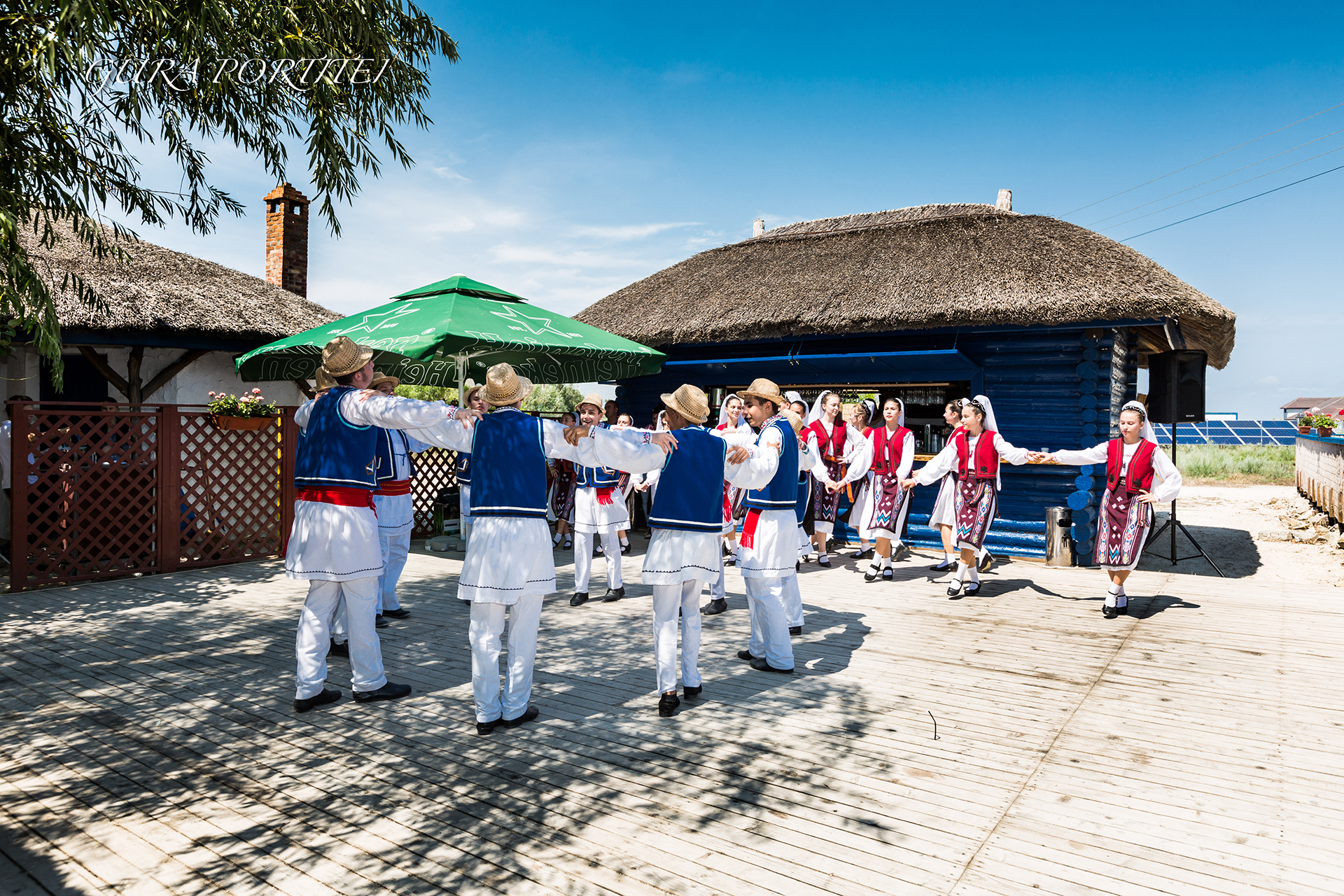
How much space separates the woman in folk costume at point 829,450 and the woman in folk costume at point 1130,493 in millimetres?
2827

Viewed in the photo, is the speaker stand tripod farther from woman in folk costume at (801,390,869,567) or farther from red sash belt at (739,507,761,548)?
red sash belt at (739,507,761,548)

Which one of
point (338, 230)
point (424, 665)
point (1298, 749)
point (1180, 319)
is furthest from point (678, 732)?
point (1180, 319)

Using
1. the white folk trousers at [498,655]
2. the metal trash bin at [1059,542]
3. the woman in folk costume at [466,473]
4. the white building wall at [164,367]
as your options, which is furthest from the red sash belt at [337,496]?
the metal trash bin at [1059,542]

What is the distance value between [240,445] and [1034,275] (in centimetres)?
964

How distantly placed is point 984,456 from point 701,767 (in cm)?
479

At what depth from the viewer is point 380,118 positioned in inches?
224

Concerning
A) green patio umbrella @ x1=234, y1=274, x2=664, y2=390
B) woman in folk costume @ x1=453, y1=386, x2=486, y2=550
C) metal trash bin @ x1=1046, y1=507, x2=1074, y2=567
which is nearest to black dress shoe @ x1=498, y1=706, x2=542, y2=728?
woman in folk costume @ x1=453, y1=386, x2=486, y2=550

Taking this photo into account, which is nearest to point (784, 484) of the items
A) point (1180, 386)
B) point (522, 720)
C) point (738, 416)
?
point (522, 720)

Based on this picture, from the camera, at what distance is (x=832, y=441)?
891 cm

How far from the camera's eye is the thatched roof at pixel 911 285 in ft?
28.7

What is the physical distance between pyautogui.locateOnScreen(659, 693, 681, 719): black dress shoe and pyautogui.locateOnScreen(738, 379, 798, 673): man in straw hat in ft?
2.96

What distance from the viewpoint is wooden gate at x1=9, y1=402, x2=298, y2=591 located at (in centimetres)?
693

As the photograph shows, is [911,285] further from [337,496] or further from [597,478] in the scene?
[337,496]

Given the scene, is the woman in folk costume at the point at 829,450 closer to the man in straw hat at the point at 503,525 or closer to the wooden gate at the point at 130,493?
the man in straw hat at the point at 503,525
